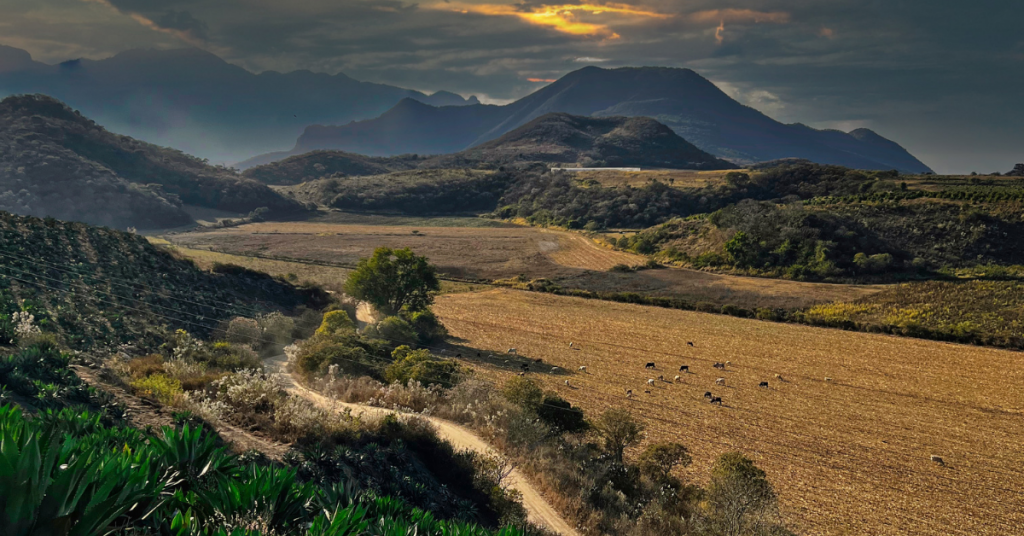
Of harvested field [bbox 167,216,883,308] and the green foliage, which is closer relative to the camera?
the green foliage

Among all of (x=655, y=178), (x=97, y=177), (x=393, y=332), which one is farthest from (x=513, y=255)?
(x=97, y=177)

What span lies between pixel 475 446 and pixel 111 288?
23488mm

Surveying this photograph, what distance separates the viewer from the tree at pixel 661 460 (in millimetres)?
19250

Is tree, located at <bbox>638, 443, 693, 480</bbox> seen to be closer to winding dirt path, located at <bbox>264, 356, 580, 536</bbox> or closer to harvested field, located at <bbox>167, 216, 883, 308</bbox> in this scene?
winding dirt path, located at <bbox>264, 356, 580, 536</bbox>

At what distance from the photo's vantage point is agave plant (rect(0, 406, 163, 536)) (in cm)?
454

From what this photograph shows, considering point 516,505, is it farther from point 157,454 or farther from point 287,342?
point 287,342

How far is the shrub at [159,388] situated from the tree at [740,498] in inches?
594

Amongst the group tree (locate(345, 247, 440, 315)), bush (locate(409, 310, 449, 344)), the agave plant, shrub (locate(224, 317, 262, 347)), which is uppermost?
the agave plant

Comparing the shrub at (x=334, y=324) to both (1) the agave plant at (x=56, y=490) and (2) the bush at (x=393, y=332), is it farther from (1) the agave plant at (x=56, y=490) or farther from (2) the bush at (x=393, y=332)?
(1) the agave plant at (x=56, y=490)

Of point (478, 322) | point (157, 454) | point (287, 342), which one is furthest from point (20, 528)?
point (478, 322)

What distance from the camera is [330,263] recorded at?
76000 millimetres

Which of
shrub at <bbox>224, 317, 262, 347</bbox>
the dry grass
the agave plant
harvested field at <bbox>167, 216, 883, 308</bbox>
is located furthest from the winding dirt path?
the dry grass

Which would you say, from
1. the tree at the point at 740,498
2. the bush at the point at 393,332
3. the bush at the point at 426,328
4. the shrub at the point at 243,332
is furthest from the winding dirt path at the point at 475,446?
the bush at the point at 426,328

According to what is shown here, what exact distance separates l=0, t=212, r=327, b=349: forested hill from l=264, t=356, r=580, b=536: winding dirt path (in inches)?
325
